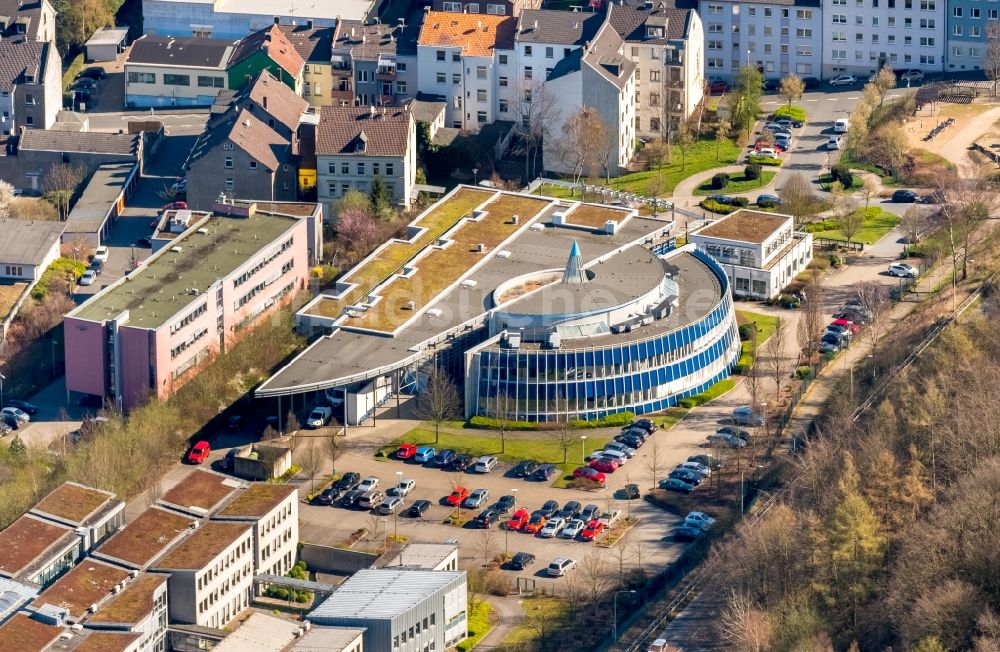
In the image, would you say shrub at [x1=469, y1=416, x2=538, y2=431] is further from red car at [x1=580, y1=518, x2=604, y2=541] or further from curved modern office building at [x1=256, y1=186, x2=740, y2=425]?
red car at [x1=580, y1=518, x2=604, y2=541]

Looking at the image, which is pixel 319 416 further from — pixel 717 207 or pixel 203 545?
pixel 717 207

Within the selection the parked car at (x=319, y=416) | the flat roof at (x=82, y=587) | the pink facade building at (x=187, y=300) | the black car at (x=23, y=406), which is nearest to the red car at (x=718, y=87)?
the pink facade building at (x=187, y=300)

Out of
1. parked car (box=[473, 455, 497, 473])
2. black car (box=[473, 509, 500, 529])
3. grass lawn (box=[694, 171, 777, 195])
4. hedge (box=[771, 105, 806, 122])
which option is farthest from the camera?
hedge (box=[771, 105, 806, 122])

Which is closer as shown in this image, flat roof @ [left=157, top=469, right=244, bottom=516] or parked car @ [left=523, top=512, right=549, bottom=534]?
flat roof @ [left=157, top=469, right=244, bottom=516]

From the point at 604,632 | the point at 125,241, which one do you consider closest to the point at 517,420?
the point at 604,632

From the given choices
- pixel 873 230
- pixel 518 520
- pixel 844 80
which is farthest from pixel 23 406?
pixel 844 80

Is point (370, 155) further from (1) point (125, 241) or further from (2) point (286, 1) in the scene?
(2) point (286, 1)

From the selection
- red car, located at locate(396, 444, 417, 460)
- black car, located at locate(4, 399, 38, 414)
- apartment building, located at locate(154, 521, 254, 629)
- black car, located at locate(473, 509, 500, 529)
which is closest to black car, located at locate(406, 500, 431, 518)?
black car, located at locate(473, 509, 500, 529)
